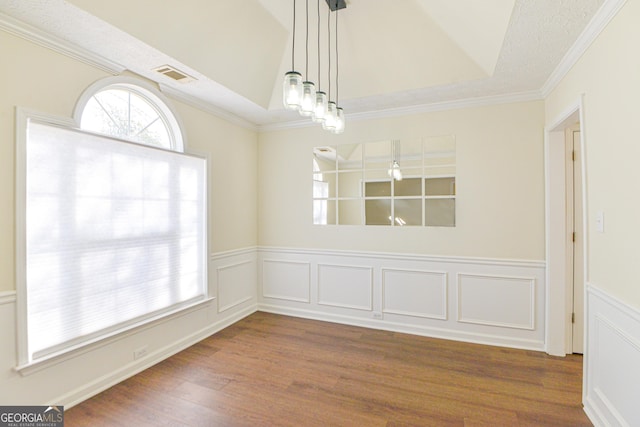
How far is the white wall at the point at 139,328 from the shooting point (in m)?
1.88

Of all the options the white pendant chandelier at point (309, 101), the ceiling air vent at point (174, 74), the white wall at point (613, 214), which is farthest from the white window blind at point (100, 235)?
the white wall at point (613, 214)

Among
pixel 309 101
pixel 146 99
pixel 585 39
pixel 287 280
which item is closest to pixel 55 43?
pixel 146 99

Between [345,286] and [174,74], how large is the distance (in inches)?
115

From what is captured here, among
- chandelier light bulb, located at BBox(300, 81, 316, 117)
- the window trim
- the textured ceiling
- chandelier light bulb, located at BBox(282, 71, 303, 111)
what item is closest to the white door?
the textured ceiling

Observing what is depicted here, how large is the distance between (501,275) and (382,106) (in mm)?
2252

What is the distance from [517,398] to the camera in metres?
2.26

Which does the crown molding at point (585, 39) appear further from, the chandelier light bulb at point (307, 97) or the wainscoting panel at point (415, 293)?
the wainscoting panel at point (415, 293)

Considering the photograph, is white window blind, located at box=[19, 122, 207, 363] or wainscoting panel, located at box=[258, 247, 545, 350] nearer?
white window blind, located at box=[19, 122, 207, 363]

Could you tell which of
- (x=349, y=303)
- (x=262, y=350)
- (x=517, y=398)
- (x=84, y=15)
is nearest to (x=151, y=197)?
(x=84, y=15)

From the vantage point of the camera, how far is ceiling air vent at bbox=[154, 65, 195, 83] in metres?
2.51

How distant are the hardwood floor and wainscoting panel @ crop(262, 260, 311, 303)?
0.79 metres

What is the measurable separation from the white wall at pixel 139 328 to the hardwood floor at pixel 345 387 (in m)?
0.19

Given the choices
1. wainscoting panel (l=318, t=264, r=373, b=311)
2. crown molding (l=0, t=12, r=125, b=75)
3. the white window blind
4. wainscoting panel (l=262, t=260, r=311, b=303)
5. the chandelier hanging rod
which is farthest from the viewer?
wainscoting panel (l=262, t=260, r=311, b=303)

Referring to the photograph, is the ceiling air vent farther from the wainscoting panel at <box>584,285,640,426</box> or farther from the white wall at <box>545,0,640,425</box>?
the wainscoting panel at <box>584,285,640,426</box>
